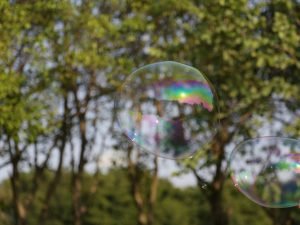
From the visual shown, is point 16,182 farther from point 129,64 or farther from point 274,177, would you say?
point 274,177

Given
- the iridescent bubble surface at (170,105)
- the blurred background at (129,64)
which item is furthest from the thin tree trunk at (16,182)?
the iridescent bubble surface at (170,105)

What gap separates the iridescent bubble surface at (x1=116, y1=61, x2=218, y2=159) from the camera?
40.6 ft

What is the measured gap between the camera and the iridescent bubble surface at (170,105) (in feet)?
40.6

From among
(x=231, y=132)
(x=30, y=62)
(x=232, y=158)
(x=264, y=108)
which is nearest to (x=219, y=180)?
(x=231, y=132)

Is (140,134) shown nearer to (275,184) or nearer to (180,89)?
(180,89)

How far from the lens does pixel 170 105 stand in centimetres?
1248

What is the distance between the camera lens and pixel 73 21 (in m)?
24.4

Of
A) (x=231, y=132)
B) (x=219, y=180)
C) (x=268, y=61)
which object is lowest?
(x=219, y=180)

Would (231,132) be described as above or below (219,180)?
above

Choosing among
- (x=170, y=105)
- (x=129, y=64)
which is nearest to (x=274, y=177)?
(x=170, y=105)

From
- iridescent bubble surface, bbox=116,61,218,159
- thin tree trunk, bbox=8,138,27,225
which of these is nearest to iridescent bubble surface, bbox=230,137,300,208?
iridescent bubble surface, bbox=116,61,218,159

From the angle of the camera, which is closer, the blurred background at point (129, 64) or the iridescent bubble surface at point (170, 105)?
the iridescent bubble surface at point (170, 105)

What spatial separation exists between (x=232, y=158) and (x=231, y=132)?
37.3 feet

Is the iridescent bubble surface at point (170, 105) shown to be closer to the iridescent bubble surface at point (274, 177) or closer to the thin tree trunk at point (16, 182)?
the iridescent bubble surface at point (274, 177)
